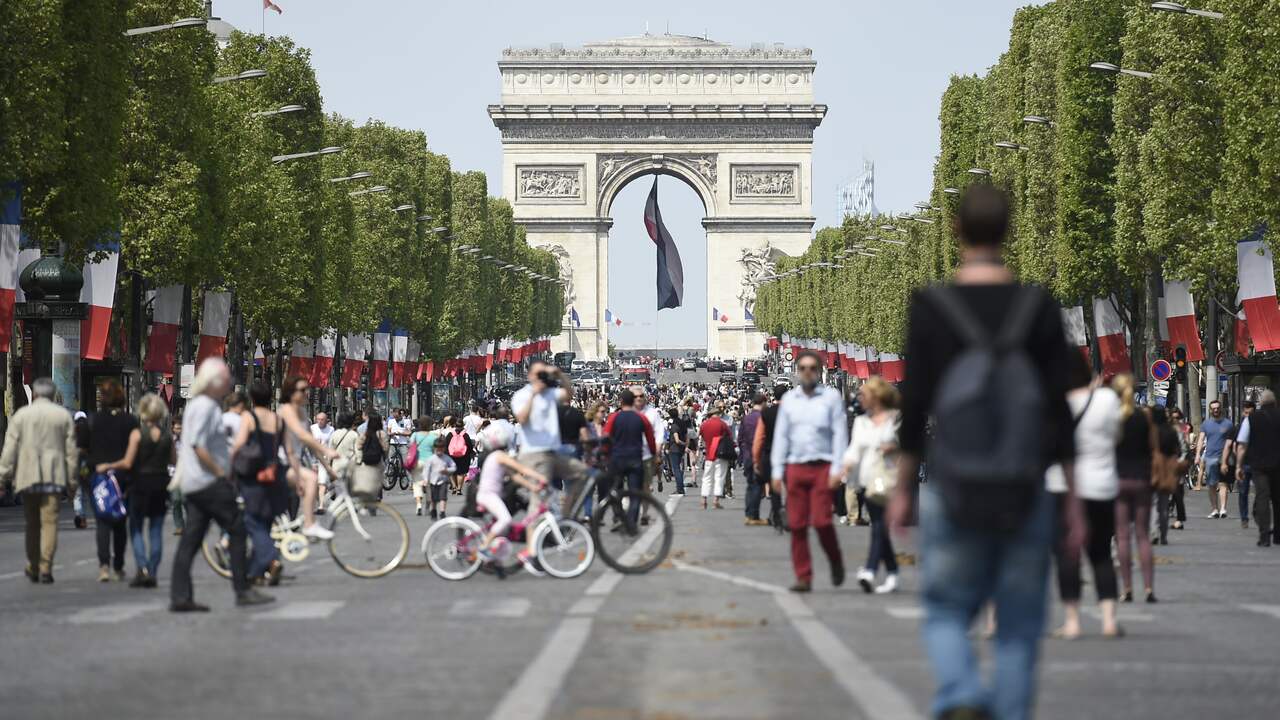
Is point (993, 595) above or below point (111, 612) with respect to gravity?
above

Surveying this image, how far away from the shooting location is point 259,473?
59.6 feet

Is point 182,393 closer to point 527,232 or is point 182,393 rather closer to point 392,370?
point 392,370

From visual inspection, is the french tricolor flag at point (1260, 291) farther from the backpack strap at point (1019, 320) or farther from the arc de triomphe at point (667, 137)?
the arc de triomphe at point (667, 137)

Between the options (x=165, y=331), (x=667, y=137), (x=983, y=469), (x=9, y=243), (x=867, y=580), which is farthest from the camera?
(x=667, y=137)

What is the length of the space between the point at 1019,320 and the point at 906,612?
852 centimetres

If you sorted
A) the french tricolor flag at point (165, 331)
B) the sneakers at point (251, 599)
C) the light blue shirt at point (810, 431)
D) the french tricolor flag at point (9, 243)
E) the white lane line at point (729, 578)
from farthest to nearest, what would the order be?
1. the french tricolor flag at point (165, 331)
2. the french tricolor flag at point (9, 243)
3. the white lane line at point (729, 578)
4. the light blue shirt at point (810, 431)
5. the sneakers at point (251, 599)

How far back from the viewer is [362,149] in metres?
78.7

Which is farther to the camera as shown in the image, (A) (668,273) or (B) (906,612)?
(A) (668,273)

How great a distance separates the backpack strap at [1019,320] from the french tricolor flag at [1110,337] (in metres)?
44.7

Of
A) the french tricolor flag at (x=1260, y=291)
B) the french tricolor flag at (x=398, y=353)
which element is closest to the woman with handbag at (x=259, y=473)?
the french tricolor flag at (x=1260, y=291)

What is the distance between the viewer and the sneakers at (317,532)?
20.1m

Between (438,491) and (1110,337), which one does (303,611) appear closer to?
(438,491)

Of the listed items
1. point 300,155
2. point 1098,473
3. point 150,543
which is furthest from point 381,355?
point 1098,473

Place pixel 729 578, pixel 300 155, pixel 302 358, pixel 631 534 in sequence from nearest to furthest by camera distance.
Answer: pixel 729 578 < pixel 631 534 < pixel 300 155 < pixel 302 358
